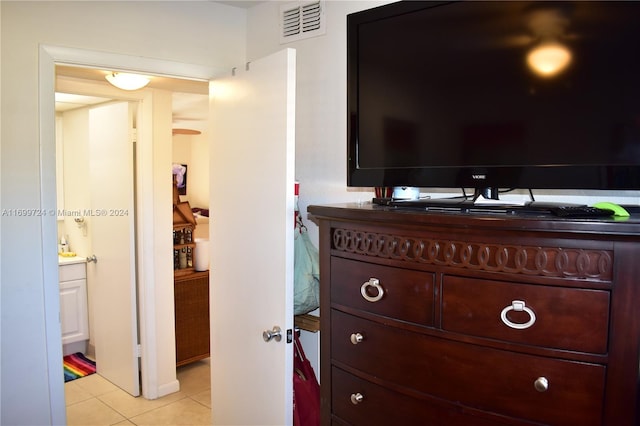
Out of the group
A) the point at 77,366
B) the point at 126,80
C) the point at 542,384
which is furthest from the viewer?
the point at 77,366

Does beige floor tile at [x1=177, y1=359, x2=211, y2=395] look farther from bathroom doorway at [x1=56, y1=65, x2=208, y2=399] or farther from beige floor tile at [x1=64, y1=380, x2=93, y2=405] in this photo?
beige floor tile at [x1=64, y1=380, x2=93, y2=405]

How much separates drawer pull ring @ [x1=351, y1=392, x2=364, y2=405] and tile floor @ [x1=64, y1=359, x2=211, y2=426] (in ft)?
6.59

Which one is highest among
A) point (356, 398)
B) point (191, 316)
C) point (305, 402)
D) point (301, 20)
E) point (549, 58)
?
point (301, 20)

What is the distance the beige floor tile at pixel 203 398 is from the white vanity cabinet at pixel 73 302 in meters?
1.32

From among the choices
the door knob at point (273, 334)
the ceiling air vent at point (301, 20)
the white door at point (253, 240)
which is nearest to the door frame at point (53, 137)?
the white door at point (253, 240)

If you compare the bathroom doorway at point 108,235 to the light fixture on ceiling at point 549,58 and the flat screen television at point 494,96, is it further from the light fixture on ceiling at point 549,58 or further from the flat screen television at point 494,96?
the light fixture on ceiling at point 549,58

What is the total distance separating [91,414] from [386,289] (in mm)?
2743

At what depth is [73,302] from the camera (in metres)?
3.86

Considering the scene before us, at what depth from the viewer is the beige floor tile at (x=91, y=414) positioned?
2.97m

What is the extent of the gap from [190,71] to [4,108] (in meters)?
0.79

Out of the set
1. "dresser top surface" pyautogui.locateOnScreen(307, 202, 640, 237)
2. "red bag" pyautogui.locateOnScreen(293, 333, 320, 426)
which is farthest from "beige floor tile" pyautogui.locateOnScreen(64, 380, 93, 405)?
"dresser top surface" pyautogui.locateOnScreen(307, 202, 640, 237)

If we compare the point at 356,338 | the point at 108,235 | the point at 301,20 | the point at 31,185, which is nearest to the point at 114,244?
the point at 108,235

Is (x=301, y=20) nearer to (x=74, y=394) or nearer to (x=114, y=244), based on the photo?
(x=114, y=244)

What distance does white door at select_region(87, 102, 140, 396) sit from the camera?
126 inches
